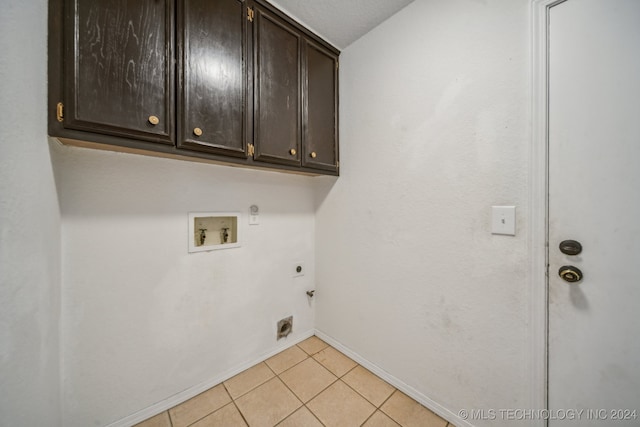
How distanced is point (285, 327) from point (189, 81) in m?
1.78

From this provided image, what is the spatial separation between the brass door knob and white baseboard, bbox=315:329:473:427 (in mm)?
890

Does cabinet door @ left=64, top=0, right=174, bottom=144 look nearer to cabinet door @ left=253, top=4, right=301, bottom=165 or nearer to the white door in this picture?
cabinet door @ left=253, top=4, right=301, bottom=165

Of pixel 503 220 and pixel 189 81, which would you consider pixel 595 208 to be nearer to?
pixel 503 220

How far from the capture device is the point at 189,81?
1.01m

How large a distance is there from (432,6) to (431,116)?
0.63 m

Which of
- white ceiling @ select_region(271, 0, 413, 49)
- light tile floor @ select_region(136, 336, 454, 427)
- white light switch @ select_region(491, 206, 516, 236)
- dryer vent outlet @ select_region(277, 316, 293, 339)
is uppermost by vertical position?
white ceiling @ select_region(271, 0, 413, 49)

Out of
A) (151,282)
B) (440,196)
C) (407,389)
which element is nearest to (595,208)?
(440,196)

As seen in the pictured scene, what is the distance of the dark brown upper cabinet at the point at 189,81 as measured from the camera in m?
0.79

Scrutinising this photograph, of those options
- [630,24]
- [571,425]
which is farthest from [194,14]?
[571,425]

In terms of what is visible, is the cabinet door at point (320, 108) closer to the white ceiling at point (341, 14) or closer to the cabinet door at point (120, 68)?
the white ceiling at point (341, 14)

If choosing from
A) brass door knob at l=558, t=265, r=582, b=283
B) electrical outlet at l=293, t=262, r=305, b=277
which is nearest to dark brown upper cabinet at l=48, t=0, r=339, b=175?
electrical outlet at l=293, t=262, r=305, b=277

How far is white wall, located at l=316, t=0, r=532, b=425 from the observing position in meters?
0.99

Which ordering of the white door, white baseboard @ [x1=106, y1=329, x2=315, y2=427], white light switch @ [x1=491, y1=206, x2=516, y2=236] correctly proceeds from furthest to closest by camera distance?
white baseboard @ [x1=106, y1=329, x2=315, y2=427], white light switch @ [x1=491, y1=206, x2=516, y2=236], the white door

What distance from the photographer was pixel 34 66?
0.69 metres
